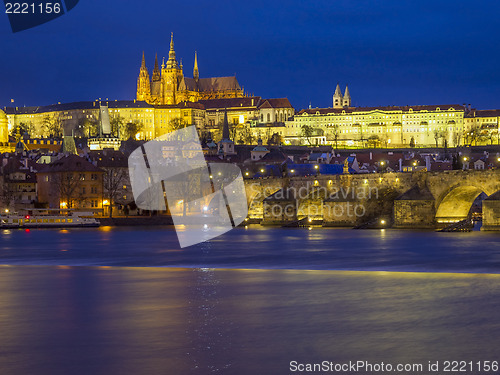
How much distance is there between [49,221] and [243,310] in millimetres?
43769

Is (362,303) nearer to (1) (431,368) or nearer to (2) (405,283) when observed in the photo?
(2) (405,283)

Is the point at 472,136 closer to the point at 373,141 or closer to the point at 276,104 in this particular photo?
the point at 373,141

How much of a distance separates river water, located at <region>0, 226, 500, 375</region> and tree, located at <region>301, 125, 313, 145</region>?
131120 mm

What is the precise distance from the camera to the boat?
59.2m

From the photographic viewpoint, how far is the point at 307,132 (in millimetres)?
166500

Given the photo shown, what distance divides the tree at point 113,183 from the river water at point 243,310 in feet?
110

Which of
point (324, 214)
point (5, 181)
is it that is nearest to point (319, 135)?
point (5, 181)

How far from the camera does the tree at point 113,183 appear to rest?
68.2 meters

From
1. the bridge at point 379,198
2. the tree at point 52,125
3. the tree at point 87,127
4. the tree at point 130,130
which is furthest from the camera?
the tree at point 52,125

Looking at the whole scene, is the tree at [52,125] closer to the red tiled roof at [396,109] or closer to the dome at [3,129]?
the dome at [3,129]

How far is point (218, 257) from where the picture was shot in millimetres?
32719

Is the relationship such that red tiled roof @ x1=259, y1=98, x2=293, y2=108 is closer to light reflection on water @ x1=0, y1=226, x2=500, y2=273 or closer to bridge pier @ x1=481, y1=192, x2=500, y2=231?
light reflection on water @ x1=0, y1=226, x2=500, y2=273

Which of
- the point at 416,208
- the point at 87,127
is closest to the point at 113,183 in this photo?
the point at 416,208

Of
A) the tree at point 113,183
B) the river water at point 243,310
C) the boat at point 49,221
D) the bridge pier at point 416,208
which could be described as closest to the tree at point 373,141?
the tree at point 113,183
